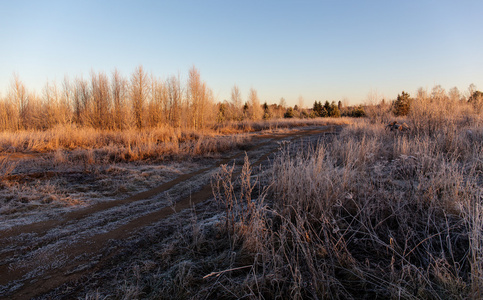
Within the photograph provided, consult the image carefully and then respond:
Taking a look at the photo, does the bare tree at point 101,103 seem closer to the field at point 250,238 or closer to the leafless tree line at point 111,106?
the leafless tree line at point 111,106

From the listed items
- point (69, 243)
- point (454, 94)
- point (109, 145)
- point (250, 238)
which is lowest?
point (69, 243)

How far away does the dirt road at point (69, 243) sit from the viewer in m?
2.27

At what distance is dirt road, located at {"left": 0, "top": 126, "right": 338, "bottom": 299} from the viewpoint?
2266mm

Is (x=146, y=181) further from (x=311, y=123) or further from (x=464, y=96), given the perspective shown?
(x=311, y=123)

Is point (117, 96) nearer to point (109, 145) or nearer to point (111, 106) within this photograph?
point (111, 106)

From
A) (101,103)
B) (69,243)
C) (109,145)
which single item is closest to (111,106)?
(101,103)

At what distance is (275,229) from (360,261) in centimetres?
105

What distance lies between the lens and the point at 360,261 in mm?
2252

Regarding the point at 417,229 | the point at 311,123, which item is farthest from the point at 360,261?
the point at 311,123

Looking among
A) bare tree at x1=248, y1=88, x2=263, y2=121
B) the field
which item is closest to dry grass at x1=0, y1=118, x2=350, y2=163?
the field

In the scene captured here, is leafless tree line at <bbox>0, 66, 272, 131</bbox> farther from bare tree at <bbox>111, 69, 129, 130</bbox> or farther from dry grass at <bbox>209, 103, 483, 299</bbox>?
dry grass at <bbox>209, 103, 483, 299</bbox>

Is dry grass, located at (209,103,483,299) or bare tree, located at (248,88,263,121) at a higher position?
bare tree, located at (248,88,263,121)

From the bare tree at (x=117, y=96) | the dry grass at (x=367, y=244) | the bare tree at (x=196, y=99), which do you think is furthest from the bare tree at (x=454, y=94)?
the bare tree at (x=117, y=96)

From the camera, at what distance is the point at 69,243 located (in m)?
2.97
